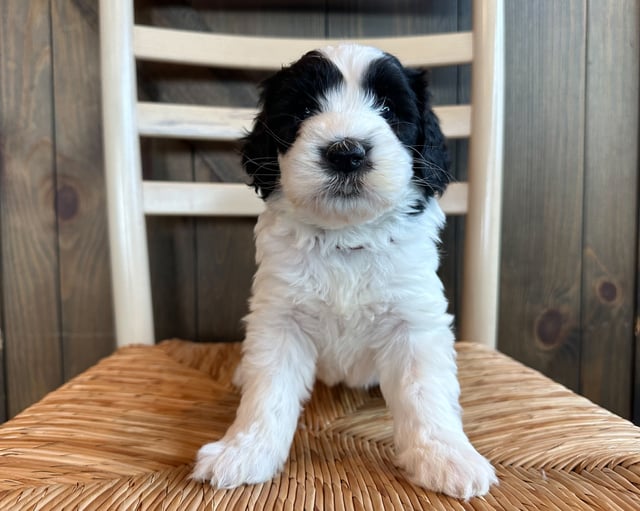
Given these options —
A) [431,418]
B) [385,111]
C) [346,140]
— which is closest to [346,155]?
[346,140]

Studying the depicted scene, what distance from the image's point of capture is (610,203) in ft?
5.19

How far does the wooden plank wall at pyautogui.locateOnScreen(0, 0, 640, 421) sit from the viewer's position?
1.53 m

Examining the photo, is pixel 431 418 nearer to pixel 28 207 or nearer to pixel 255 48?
pixel 255 48

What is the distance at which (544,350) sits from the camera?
1649mm

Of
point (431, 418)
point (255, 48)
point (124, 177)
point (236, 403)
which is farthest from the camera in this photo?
point (255, 48)

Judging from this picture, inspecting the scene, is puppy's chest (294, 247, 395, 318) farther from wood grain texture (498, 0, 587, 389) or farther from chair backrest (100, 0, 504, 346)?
wood grain texture (498, 0, 587, 389)

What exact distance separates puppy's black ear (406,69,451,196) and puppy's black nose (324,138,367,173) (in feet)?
0.57

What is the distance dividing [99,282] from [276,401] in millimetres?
1003

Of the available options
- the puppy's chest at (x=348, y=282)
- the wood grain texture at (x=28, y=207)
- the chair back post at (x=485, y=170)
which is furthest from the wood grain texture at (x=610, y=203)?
the wood grain texture at (x=28, y=207)

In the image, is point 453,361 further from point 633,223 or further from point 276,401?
point 633,223

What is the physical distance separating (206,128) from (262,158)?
1.52 feet

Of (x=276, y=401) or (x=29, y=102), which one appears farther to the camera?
(x=29, y=102)

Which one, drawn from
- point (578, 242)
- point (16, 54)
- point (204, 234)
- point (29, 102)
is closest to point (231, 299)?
point (204, 234)

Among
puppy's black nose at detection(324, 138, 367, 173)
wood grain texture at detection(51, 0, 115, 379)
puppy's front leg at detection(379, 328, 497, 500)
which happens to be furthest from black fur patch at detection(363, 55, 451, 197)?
wood grain texture at detection(51, 0, 115, 379)
